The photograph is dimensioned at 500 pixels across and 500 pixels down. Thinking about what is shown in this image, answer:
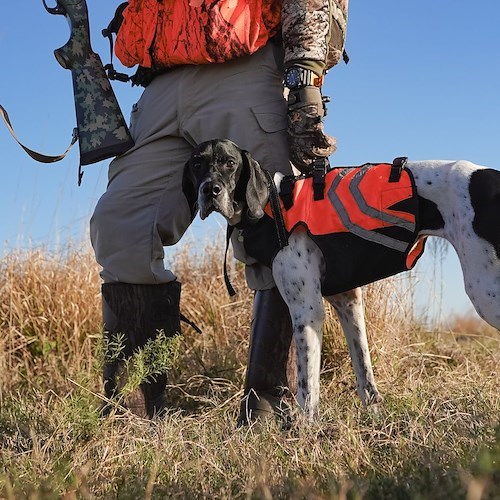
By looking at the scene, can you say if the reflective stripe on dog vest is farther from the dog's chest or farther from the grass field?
the grass field

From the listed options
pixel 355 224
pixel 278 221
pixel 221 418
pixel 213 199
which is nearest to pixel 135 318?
pixel 221 418

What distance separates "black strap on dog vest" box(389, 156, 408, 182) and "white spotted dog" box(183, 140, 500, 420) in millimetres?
43

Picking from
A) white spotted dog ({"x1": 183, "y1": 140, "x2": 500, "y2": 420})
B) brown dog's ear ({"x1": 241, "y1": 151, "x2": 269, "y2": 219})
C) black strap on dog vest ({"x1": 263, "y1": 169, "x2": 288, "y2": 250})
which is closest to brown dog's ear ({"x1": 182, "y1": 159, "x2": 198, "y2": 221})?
white spotted dog ({"x1": 183, "y1": 140, "x2": 500, "y2": 420})

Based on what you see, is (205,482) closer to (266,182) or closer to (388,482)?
(388,482)

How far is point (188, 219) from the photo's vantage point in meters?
3.82

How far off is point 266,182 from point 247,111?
41 cm

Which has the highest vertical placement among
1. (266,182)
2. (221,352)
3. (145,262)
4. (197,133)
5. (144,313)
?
(197,133)

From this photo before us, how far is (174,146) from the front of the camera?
12.4 ft

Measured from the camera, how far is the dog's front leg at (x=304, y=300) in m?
3.33

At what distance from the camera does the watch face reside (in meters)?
3.44

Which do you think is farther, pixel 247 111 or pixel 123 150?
pixel 123 150

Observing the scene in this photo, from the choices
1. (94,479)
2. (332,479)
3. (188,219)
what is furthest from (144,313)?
(332,479)

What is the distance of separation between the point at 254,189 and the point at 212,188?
19cm

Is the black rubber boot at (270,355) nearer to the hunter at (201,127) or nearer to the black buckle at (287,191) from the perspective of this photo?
the hunter at (201,127)
